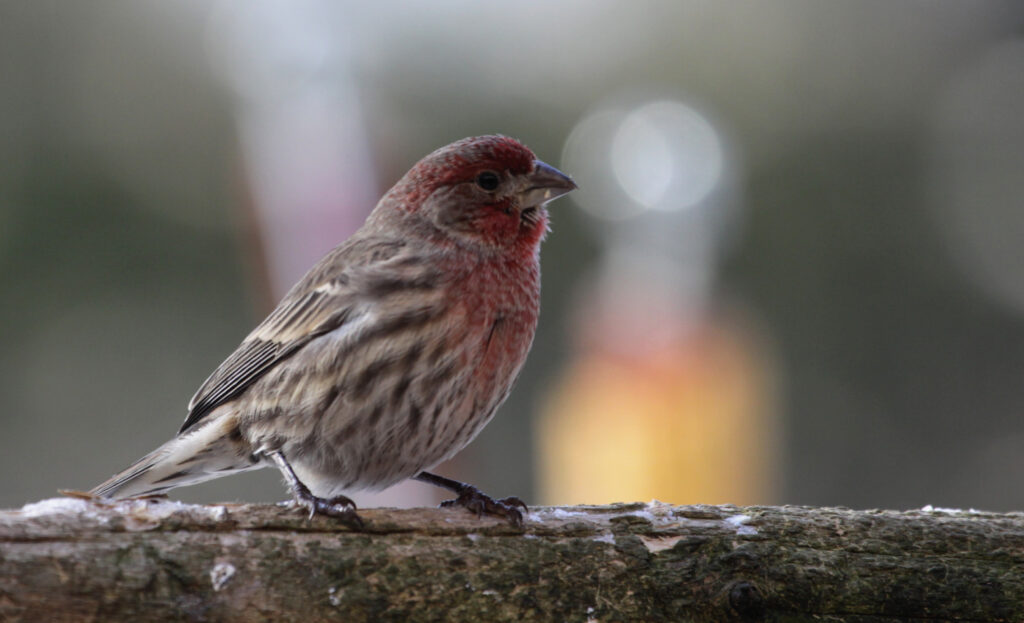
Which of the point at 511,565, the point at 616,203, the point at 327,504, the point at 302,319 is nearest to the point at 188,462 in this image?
the point at 302,319

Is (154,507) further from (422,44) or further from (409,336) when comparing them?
(422,44)

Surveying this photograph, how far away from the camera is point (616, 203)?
7434 millimetres

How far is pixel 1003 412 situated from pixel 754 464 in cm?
536

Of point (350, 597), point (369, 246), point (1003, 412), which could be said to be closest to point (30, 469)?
point (369, 246)

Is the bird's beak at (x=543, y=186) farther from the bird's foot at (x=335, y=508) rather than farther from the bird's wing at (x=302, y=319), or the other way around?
the bird's foot at (x=335, y=508)

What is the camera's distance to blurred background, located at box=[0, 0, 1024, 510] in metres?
8.68

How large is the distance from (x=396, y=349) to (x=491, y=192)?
0.85 metres

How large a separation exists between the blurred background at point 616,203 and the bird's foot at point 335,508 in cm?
461

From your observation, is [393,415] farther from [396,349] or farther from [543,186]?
[543,186]

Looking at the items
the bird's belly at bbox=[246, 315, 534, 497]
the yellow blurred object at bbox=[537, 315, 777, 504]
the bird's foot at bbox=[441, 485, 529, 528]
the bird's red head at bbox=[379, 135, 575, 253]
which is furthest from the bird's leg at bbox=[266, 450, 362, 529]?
the yellow blurred object at bbox=[537, 315, 777, 504]

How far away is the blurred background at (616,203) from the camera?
8680 mm

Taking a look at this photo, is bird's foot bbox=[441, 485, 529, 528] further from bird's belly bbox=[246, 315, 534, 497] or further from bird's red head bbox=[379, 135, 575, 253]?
bird's red head bbox=[379, 135, 575, 253]

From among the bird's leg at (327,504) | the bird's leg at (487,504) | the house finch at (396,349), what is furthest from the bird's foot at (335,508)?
the bird's leg at (487,504)

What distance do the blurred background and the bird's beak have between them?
3162mm
